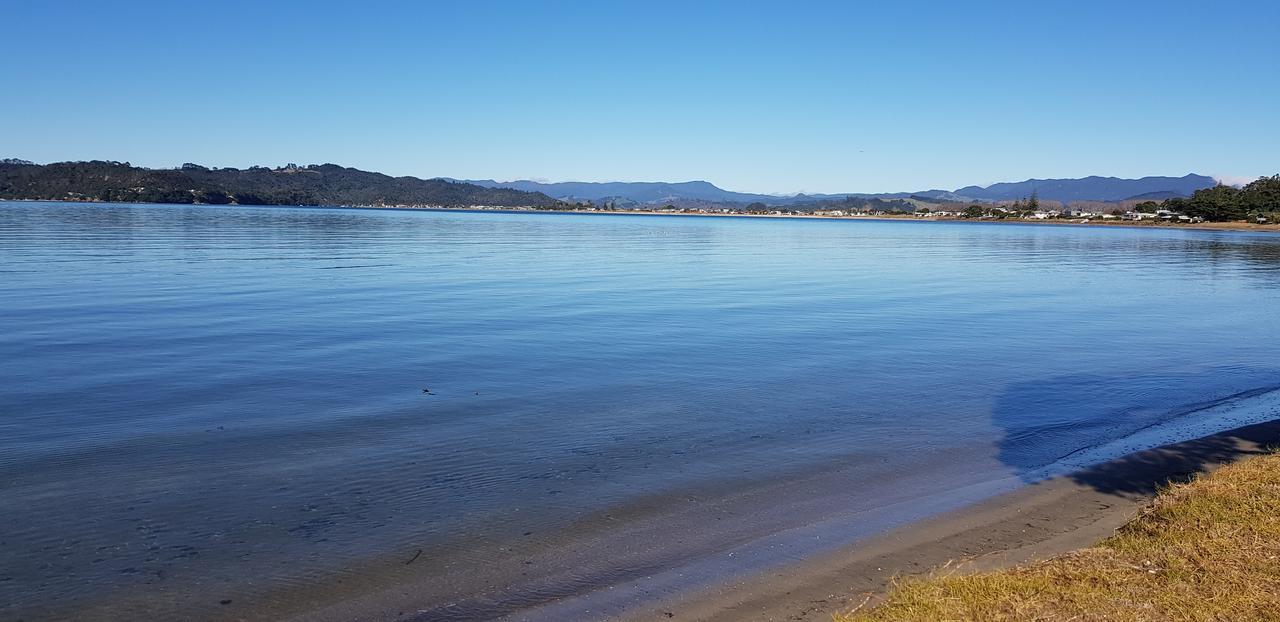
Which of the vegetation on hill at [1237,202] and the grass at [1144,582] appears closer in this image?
the grass at [1144,582]

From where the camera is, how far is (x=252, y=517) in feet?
26.6

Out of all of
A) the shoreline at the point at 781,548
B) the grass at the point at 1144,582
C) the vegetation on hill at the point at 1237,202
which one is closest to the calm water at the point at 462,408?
the shoreline at the point at 781,548

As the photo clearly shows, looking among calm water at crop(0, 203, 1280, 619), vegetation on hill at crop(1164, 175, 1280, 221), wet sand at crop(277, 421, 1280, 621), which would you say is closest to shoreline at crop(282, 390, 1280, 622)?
wet sand at crop(277, 421, 1280, 621)

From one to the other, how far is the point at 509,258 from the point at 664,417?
35282 mm

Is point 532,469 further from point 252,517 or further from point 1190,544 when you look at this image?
point 1190,544

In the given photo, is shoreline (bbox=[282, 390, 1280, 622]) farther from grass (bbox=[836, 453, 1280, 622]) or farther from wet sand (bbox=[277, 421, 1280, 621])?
grass (bbox=[836, 453, 1280, 622])

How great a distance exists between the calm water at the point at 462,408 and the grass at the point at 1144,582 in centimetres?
231

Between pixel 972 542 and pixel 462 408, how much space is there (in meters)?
7.15

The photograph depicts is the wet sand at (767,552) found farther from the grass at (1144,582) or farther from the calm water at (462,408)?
the grass at (1144,582)

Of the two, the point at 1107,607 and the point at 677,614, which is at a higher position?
the point at 1107,607

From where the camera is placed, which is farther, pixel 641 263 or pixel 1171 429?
pixel 641 263

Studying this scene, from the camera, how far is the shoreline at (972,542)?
6.43 m

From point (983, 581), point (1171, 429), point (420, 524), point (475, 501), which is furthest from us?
point (1171, 429)

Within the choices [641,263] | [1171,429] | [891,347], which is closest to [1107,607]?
[1171,429]
